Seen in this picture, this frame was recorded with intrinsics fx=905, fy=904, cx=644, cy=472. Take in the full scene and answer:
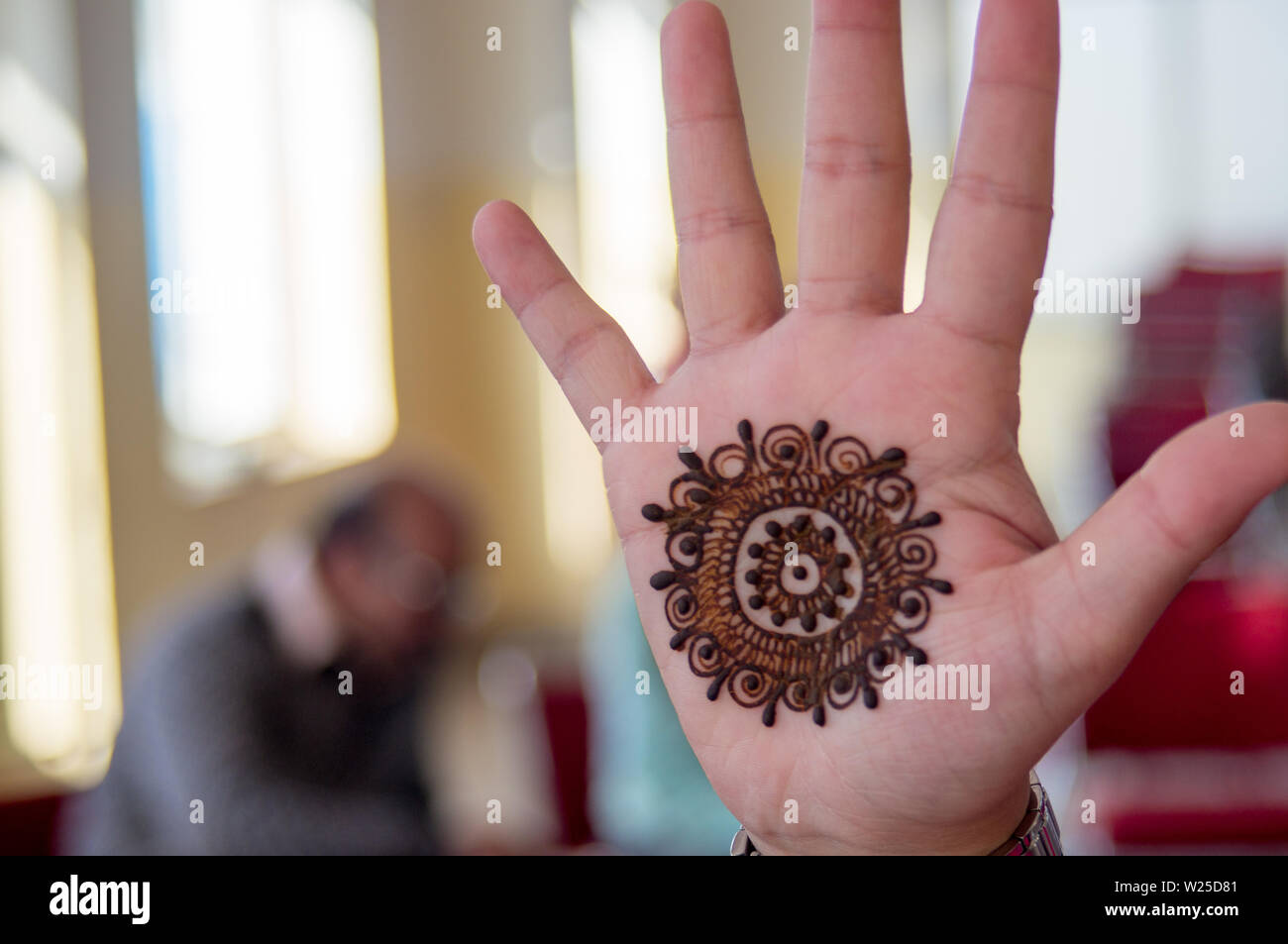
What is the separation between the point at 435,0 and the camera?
9.53 ft

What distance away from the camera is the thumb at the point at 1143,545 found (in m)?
0.49

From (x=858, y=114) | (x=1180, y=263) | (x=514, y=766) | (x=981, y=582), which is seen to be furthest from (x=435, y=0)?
(x=981, y=582)

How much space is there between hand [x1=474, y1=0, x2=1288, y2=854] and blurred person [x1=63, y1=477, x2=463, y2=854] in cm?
93

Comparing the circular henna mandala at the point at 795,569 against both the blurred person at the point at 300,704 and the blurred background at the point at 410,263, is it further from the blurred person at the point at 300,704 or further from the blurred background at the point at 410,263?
the blurred background at the point at 410,263

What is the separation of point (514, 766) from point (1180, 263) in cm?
238

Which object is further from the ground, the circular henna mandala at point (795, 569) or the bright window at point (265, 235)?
the bright window at point (265, 235)

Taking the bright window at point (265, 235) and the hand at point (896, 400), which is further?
the bright window at point (265, 235)

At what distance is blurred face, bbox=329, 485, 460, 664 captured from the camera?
4.98 feet

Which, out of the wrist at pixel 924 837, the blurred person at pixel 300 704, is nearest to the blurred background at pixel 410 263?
the blurred person at pixel 300 704

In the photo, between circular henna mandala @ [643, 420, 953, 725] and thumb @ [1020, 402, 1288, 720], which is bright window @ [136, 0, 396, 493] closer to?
circular henna mandala @ [643, 420, 953, 725]

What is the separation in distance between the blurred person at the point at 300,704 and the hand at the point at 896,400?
0.93 m

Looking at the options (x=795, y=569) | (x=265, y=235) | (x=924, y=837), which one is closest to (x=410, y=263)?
(x=265, y=235)

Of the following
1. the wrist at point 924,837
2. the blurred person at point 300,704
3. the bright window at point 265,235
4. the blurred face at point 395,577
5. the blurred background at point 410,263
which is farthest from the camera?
the bright window at point 265,235
